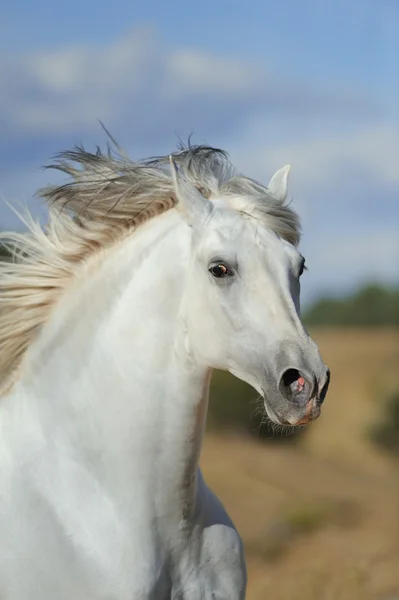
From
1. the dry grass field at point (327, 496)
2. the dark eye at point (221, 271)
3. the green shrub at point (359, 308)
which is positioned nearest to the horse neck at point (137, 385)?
the dark eye at point (221, 271)

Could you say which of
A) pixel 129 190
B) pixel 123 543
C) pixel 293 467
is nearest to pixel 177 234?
pixel 129 190

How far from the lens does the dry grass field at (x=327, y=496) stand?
8.69 m

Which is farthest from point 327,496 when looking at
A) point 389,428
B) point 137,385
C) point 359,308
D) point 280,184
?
point 359,308

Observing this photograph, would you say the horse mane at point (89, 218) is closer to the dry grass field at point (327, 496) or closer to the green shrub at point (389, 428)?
the dry grass field at point (327, 496)

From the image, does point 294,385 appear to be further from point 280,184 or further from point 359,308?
point 359,308

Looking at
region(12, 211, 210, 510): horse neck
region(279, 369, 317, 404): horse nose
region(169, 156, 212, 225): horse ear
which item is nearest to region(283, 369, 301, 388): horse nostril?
region(279, 369, 317, 404): horse nose

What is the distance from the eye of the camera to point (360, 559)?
9.69 metres

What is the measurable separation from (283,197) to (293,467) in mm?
12995

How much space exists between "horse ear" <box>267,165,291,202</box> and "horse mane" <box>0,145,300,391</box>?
5cm

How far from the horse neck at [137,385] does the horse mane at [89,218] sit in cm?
13

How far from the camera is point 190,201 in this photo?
2982 mm

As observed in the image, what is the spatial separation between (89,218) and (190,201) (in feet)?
1.21

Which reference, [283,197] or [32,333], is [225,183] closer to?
[283,197]

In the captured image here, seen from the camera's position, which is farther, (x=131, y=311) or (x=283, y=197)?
(x=283, y=197)
